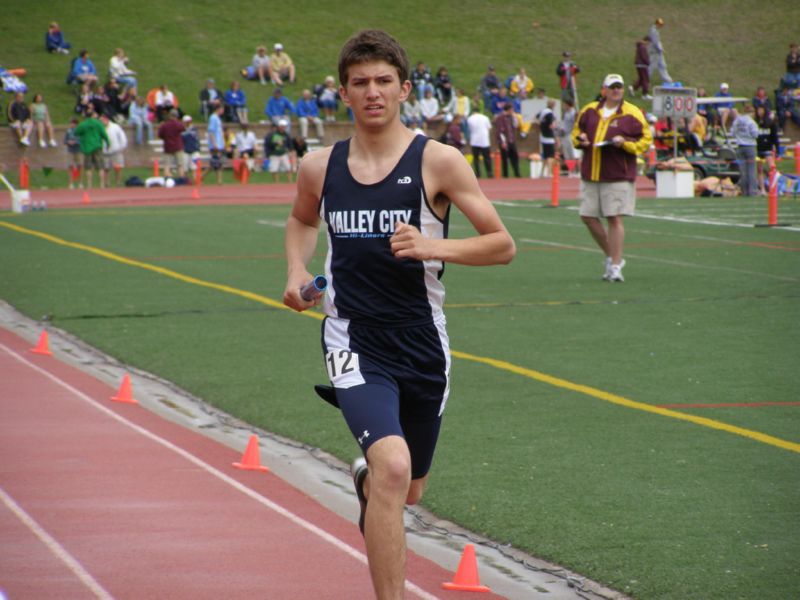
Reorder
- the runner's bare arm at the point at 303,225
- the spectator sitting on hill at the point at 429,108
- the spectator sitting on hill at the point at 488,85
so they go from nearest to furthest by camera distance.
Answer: the runner's bare arm at the point at 303,225 < the spectator sitting on hill at the point at 429,108 < the spectator sitting on hill at the point at 488,85

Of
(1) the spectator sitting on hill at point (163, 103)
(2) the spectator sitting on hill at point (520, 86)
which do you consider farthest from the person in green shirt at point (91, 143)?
(2) the spectator sitting on hill at point (520, 86)

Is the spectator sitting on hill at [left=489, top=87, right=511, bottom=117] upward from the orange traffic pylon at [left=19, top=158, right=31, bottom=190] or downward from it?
upward

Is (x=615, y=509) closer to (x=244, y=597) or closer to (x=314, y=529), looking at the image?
(x=314, y=529)

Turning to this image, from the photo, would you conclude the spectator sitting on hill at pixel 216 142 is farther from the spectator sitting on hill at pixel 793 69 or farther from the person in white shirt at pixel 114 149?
the spectator sitting on hill at pixel 793 69

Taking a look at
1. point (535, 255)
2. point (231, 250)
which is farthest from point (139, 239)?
point (535, 255)

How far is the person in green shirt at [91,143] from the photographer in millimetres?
37094

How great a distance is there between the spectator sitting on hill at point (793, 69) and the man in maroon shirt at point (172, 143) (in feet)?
77.4

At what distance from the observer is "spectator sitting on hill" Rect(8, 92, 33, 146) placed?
4128 centimetres

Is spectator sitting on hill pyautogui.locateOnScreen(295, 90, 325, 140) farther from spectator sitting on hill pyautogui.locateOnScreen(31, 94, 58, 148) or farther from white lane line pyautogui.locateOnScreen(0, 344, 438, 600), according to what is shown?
white lane line pyautogui.locateOnScreen(0, 344, 438, 600)

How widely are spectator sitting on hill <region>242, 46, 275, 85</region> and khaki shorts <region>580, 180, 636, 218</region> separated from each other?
1458 inches

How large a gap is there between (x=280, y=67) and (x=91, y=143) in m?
15.6

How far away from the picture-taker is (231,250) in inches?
828

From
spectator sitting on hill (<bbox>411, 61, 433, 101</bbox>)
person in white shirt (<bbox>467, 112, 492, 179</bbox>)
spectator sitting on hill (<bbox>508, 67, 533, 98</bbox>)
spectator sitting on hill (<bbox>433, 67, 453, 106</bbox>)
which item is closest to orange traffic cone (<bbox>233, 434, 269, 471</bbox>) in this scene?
person in white shirt (<bbox>467, 112, 492, 179</bbox>)

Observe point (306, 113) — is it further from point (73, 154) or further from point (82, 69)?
point (73, 154)
